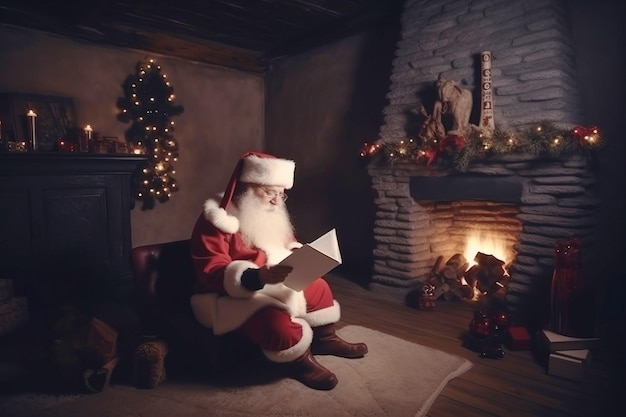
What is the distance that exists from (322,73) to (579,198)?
3.47m

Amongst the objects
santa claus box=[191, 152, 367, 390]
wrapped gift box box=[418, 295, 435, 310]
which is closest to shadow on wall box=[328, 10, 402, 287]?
wrapped gift box box=[418, 295, 435, 310]

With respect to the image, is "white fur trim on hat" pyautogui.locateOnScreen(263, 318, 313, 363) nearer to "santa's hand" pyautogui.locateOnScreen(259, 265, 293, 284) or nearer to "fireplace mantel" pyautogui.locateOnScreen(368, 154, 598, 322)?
"santa's hand" pyautogui.locateOnScreen(259, 265, 293, 284)

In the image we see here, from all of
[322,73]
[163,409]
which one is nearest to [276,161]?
[163,409]

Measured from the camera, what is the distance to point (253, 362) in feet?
8.96

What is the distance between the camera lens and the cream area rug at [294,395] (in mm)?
2176

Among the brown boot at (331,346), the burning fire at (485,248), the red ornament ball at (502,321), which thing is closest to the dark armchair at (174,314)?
the brown boot at (331,346)

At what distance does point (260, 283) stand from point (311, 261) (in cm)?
31

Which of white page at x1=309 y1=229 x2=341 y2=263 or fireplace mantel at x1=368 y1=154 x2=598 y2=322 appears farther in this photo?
fireplace mantel at x1=368 y1=154 x2=598 y2=322

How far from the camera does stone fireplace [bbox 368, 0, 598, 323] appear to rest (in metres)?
3.21

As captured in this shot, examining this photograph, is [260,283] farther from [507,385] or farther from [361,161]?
[361,161]

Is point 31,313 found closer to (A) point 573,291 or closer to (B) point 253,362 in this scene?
(B) point 253,362

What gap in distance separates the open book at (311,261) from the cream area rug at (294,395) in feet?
1.97

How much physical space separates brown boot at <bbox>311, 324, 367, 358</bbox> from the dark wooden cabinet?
2.49m

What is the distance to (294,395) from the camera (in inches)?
91.7
